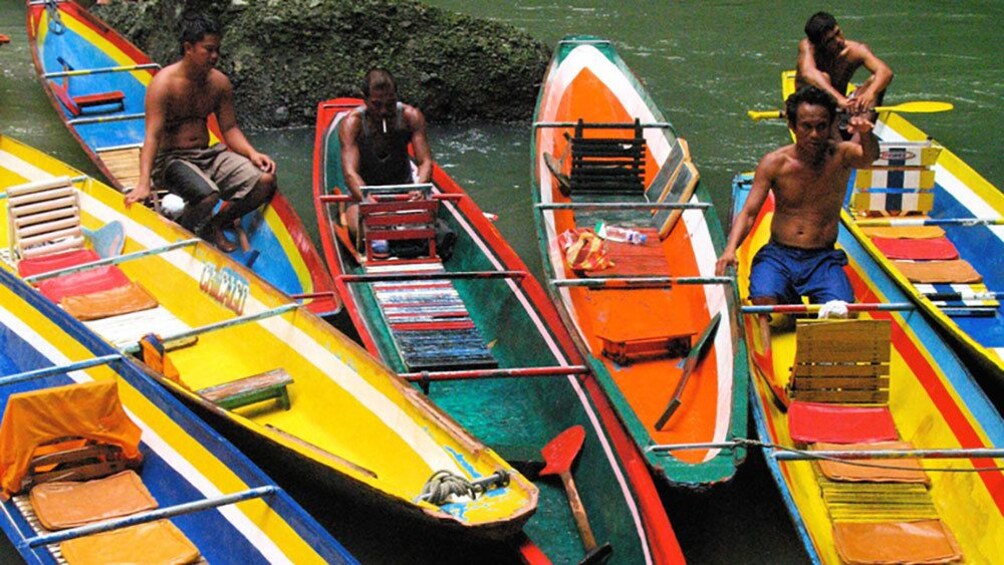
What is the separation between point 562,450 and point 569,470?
141 mm

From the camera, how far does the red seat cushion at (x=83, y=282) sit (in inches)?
304

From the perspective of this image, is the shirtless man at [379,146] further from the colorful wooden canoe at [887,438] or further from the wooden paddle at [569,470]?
the colorful wooden canoe at [887,438]

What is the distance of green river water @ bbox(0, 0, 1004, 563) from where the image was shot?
648 cm

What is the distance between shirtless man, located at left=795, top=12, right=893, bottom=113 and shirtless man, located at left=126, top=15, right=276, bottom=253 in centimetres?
385

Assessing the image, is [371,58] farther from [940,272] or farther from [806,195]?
[940,272]

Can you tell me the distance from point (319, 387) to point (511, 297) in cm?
147

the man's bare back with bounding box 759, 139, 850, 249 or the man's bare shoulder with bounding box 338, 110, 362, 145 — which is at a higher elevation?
the man's bare shoulder with bounding box 338, 110, 362, 145

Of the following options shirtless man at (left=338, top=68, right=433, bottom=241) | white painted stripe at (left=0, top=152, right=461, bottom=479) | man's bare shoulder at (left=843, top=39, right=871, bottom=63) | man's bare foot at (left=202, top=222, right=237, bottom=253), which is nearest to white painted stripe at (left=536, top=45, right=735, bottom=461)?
shirtless man at (left=338, top=68, right=433, bottom=241)

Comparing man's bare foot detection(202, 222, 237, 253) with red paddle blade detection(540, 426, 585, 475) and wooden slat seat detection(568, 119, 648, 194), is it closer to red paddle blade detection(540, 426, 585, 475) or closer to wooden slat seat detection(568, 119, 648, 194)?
wooden slat seat detection(568, 119, 648, 194)

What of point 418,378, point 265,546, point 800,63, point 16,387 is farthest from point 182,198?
point 800,63

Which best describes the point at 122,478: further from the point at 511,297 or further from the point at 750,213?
the point at 750,213

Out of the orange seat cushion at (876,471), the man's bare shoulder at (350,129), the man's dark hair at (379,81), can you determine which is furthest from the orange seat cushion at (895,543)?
the man's bare shoulder at (350,129)

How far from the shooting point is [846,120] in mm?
9039

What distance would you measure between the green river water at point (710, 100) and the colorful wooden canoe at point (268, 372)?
508 mm
